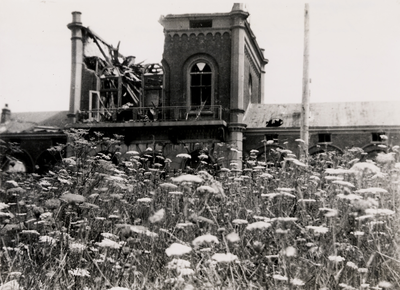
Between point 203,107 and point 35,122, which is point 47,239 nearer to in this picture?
point 203,107

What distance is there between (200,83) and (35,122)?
34.5ft

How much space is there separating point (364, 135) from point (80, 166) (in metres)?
15.1

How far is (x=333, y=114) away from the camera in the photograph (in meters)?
19.6

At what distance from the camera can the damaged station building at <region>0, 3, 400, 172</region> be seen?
18.0 meters

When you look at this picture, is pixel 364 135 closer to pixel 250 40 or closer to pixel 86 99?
pixel 250 40

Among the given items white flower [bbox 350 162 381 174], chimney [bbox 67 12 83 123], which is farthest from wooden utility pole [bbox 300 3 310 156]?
chimney [bbox 67 12 83 123]

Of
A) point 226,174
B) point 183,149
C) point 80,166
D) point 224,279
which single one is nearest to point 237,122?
point 183,149

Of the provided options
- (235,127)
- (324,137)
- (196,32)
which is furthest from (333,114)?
(196,32)

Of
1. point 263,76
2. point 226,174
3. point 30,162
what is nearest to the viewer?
point 226,174

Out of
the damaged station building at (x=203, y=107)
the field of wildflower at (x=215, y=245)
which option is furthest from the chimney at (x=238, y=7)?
the field of wildflower at (x=215, y=245)

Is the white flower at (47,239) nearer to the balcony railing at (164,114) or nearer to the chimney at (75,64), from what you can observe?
the balcony railing at (164,114)

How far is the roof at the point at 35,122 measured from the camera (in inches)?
922

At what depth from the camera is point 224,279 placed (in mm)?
3684

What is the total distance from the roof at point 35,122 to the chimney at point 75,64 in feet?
8.72
